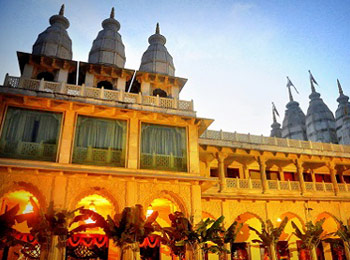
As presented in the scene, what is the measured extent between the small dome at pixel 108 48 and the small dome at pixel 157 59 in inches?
58.9

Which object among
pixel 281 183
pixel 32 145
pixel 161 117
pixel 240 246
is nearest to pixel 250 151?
pixel 281 183

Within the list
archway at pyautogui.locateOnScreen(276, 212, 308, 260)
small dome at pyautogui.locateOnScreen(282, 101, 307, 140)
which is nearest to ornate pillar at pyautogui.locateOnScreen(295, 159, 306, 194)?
archway at pyautogui.locateOnScreen(276, 212, 308, 260)

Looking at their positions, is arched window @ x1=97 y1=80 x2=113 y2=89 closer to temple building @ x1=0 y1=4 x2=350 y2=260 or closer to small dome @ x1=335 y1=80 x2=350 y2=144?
temple building @ x1=0 y1=4 x2=350 y2=260

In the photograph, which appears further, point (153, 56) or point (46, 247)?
point (153, 56)

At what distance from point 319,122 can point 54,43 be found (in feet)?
113

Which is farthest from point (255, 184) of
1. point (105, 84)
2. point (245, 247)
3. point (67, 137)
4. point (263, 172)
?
point (67, 137)

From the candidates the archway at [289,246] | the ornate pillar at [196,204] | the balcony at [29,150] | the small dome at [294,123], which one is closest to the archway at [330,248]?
the archway at [289,246]

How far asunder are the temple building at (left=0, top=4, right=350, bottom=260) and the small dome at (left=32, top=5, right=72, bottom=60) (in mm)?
74

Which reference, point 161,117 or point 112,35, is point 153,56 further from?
point 161,117

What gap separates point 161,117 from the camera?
1521 cm

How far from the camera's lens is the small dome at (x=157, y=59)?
62.5ft

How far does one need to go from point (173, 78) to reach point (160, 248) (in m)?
10.0

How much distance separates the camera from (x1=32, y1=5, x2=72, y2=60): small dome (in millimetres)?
17406

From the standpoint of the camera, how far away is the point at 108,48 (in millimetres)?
18562
